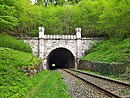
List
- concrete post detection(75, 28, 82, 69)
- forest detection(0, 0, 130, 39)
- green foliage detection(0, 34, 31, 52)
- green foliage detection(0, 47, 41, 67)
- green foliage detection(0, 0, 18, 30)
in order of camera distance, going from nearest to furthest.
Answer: green foliage detection(0, 0, 18, 30)
green foliage detection(0, 47, 41, 67)
green foliage detection(0, 34, 31, 52)
concrete post detection(75, 28, 82, 69)
forest detection(0, 0, 130, 39)

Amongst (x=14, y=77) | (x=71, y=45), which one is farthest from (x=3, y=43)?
(x=14, y=77)

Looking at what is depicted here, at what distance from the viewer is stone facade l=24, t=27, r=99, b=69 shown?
1265 inches

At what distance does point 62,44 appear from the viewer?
32781 mm

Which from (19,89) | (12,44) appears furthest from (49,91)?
(12,44)

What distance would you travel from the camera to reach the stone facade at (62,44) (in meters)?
32.1

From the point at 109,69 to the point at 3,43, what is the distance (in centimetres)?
1312

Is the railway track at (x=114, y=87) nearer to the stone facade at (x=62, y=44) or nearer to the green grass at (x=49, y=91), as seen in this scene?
the green grass at (x=49, y=91)

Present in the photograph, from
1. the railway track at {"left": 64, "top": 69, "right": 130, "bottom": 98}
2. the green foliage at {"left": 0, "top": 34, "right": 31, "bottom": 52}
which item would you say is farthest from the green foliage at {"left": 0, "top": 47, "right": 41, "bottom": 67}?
the green foliage at {"left": 0, "top": 34, "right": 31, "bottom": 52}

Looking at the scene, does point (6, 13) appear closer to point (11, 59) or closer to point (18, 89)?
point (11, 59)

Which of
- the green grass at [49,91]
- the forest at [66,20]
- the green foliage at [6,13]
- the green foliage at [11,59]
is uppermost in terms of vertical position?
the forest at [66,20]

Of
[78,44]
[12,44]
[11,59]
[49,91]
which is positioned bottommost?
[49,91]

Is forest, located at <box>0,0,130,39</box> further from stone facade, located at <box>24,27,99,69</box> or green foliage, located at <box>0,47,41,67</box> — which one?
green foliage, located at <box>0,47,41,67</box>

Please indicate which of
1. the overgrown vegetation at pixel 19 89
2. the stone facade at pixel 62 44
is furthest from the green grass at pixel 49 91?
the stone facade at pixel 62 44

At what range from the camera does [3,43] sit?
24875 millimetres
